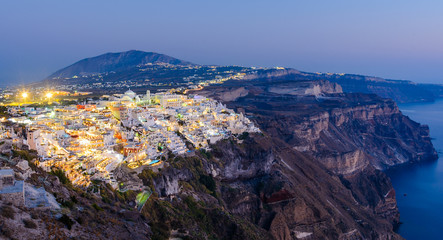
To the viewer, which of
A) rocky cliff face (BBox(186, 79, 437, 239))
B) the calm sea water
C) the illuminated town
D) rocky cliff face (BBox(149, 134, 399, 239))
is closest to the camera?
the illuminated town

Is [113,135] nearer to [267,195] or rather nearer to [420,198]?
[267,195]

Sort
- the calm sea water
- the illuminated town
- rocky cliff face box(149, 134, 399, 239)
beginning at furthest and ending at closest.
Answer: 1. the calm sea water
2. rocky cliff face box(149, 134, 399, 239)
3. the illuminated town

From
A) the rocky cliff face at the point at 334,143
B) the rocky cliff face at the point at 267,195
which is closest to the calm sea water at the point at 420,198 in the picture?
the rocky cliff face at the point at 334,143

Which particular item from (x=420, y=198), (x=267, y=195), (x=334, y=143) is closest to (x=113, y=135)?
(x=267, y=195)

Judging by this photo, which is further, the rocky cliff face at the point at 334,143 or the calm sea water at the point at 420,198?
the calm sea water at the point at 420,198

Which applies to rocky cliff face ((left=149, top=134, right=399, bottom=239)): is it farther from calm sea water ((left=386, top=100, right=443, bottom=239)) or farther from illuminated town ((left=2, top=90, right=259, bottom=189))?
calm sea water ((left=386, top=100, right=443, bottom=239))

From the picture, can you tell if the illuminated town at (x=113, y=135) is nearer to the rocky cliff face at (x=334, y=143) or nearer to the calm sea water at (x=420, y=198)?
the rocky cliff face at (x=334, y=143)

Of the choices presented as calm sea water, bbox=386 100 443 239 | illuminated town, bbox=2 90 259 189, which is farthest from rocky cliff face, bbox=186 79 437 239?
illuminated town, bbox=2 90 259 189
